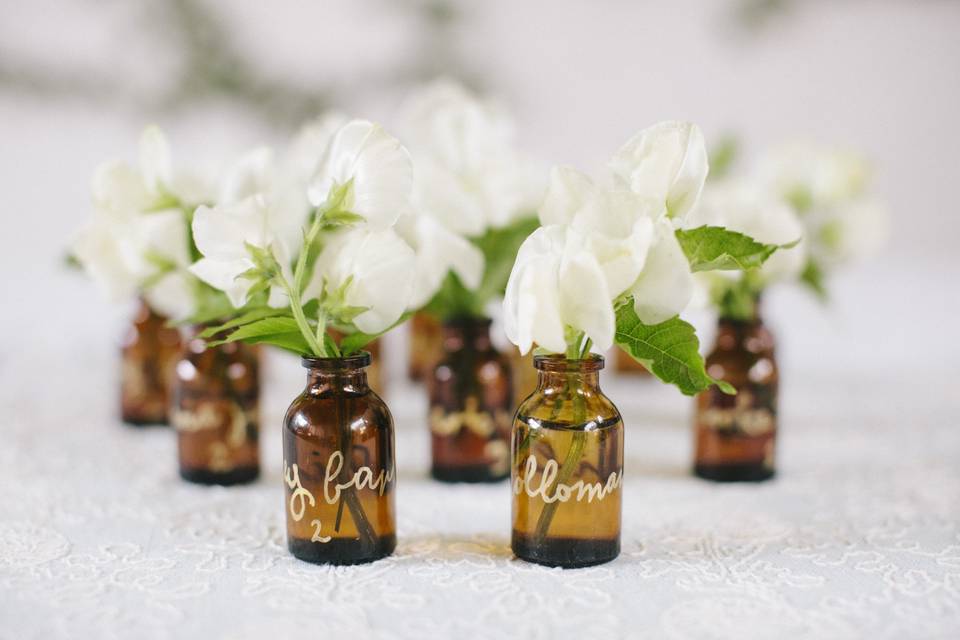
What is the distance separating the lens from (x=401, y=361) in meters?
1.64

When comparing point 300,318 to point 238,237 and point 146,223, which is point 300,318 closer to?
point 238,237

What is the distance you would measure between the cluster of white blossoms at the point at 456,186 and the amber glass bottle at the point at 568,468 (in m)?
0.19

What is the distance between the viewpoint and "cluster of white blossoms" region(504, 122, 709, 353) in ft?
2.12

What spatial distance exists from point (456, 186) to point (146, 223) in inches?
11.2

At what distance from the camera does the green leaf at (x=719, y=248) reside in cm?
70

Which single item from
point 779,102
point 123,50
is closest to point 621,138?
point 779,102

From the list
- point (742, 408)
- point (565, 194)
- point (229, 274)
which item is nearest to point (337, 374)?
point (229, 274)

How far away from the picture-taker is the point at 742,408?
100 cm

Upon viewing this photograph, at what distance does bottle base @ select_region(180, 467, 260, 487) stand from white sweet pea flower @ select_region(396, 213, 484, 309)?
24cm

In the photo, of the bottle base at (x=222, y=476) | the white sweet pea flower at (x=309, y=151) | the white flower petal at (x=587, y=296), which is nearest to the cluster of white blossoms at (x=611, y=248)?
the white flower petal at (x=587, y=296)

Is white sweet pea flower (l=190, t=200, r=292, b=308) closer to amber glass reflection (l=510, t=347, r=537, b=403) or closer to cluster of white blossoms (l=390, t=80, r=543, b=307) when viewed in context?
cluster of white blossoms (l=390, t=80, r=543, b=307)

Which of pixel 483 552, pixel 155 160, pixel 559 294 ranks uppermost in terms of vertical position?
pixel 155 160

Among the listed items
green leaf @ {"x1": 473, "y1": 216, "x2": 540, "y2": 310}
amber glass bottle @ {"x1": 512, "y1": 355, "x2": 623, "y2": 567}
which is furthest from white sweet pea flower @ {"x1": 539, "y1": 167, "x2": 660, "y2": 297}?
green leaf @ {"x1": 473, "y1": 216, "x2": 540, "y2": 310}

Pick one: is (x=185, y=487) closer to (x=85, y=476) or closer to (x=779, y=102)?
(x=85, y=476)
